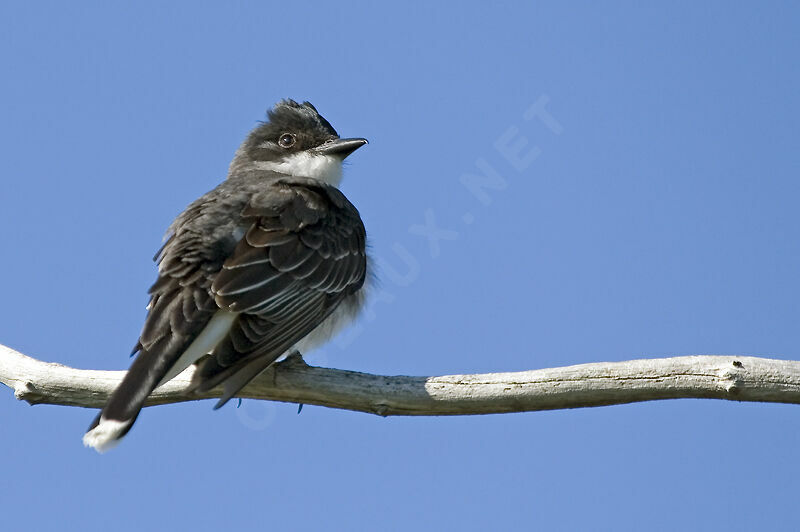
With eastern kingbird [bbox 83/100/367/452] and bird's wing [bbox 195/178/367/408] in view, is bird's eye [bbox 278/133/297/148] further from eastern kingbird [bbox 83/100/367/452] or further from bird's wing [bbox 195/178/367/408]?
bird's wing [bbox 195/178/367/408]

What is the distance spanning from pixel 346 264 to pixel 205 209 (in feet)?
3.88

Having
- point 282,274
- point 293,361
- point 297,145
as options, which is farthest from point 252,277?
point 297,145

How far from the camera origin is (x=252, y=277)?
665 cm

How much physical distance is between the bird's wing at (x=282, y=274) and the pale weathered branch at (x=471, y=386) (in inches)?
12.9

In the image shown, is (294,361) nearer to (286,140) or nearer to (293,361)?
(293,361)

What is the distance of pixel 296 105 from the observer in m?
9.09

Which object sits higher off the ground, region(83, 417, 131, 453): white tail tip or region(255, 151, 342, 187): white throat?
region(255, 151, 342, 187): white throat

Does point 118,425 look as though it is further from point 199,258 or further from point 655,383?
point 655,383

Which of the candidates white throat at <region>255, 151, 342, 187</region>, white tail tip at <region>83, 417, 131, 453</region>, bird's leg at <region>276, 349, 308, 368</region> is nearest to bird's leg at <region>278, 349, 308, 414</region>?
bird's leg at <region>276, 349, 308, 368</region>

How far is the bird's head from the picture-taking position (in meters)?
8.69

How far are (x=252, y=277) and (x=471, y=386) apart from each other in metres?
1.78

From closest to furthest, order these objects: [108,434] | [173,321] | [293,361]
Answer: [108,434], [173,321], [293,361]

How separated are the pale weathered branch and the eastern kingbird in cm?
31

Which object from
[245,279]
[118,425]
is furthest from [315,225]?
[118,425]
